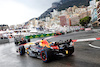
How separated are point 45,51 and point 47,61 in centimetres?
57

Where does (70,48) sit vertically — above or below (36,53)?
above

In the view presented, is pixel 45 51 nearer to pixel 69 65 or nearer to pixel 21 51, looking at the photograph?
pixel 69 65

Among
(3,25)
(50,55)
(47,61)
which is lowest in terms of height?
(47,61)

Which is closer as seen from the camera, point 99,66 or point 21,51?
point 99,66

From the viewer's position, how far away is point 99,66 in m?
3.91

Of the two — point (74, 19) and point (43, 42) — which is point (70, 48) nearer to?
point (43, 42)

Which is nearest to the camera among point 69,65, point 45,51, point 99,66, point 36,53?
point 99,66

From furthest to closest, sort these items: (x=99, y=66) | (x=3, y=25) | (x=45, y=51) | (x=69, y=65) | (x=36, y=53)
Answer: (x=3, y=25)
(x=36, y=53)
(x=45, y=51)
(x=69, y=65)
(x=99, y=66)

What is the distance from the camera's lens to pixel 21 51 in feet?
24.2

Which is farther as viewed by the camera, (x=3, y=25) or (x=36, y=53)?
(x=3, y=25)

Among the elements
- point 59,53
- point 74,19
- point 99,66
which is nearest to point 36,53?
point 59,53

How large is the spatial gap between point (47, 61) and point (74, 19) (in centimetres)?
17334

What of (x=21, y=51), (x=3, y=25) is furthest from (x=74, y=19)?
(x=21, y=51)

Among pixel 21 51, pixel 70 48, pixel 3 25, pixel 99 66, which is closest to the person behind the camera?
pixel 99 66
